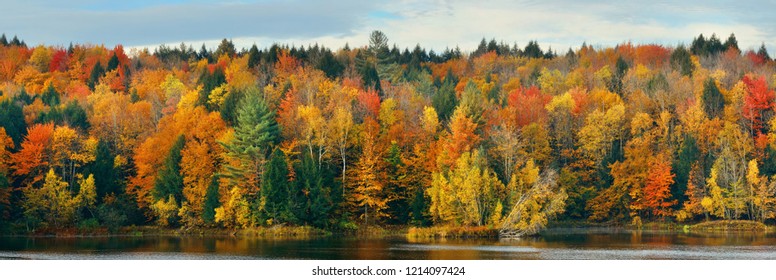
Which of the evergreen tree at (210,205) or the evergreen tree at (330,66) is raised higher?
the evergreen tree at (330,66)

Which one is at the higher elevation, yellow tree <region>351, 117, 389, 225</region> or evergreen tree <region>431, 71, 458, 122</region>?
evergreen tree <region>431, 71, 458, 122</region>

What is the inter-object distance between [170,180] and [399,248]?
31880 millimetres

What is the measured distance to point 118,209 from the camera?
92750mm

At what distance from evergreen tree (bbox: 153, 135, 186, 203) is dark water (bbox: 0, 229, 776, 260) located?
26.9 ft

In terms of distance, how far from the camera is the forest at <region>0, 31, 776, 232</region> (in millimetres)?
87875

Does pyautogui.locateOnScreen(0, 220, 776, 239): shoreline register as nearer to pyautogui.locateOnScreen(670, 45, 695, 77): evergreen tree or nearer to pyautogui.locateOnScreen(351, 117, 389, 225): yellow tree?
pyautogui.locateOnScreen(351, 117, 389, 225): yellow tree

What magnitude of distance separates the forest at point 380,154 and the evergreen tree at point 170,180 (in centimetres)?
19

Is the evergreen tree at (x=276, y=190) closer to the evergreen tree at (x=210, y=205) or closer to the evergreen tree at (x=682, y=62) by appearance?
the evergreen tree at (x=210, y=205)

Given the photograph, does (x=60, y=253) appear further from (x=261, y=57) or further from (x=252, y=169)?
(x=261, y=57)

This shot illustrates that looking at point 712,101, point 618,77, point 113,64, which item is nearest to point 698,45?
point 618,77

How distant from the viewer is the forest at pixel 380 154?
288 ft

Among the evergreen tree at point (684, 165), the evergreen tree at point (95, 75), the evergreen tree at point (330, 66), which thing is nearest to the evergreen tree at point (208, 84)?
the evergreen tree at point (330, 66)

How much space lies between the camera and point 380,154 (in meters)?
95.2

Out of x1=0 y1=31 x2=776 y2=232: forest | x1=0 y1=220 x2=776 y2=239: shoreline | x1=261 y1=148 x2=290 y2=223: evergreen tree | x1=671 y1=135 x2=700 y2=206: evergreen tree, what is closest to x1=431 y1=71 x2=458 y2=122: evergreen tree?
x1=0 y1=31 x2=776 y2=232: forest
